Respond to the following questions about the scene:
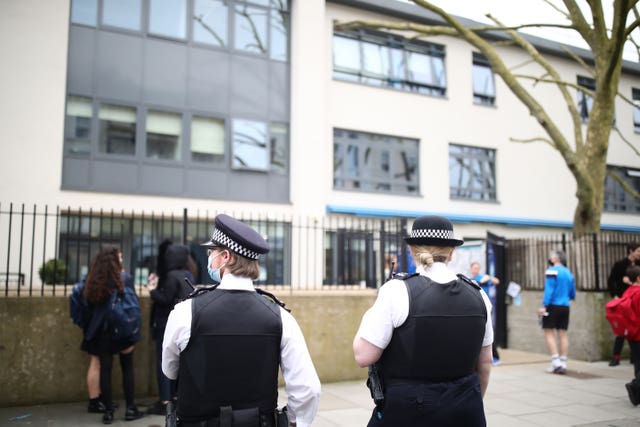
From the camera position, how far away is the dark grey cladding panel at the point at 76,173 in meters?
14.1

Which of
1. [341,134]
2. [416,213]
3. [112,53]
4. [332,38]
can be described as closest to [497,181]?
[416,213]

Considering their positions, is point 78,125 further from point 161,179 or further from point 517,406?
point 517,406

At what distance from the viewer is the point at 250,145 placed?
16.3 meters

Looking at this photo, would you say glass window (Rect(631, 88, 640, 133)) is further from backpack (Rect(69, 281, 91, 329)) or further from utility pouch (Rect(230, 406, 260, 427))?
utility pouch (Rect(230, 406, 260, 427))

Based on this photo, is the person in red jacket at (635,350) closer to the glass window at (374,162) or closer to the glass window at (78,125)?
the glass window at (374,162)

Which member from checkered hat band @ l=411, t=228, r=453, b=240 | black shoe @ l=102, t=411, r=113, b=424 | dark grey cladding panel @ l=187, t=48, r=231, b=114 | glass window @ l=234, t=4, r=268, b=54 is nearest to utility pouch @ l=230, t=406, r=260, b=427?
checkered hat band @ l=411, t=228, r=453, b=240

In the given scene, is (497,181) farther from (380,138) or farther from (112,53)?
(112,53)

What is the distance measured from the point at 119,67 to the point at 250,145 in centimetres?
414

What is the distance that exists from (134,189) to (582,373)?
448 inches

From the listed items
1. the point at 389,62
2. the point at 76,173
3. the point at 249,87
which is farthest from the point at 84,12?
the point at 389,62

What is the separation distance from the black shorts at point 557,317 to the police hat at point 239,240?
7.66 meters

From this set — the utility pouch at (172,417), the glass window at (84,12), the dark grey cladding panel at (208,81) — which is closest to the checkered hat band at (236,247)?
the utility pouch at (172,417)

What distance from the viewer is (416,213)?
60.6 feet

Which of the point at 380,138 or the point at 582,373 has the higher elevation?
the point at 380,138
